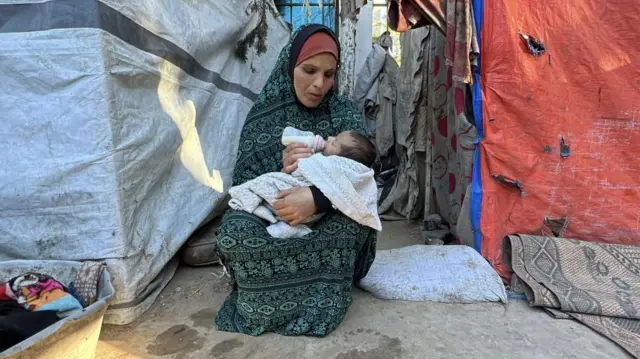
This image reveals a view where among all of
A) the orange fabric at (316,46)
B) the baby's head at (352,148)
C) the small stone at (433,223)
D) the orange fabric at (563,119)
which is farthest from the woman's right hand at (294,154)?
the small stone at (433,223)

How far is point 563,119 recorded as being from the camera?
2.24 meters

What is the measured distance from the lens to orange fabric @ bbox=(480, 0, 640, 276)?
220 cm

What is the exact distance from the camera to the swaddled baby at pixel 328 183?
1692 millimetres

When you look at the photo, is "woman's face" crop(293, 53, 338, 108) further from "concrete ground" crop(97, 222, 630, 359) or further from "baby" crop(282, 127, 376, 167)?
"concrete ground" crop(97, 222, 630, 359)

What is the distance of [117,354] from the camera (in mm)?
1584

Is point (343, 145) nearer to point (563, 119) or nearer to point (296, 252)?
point (296, 252)

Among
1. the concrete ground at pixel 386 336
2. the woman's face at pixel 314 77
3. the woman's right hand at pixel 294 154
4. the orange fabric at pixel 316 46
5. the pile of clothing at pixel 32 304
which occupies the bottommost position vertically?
the concrete ground at pixel 386 336

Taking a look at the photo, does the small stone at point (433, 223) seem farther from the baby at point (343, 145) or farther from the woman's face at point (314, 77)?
the woman's face at point (314, 77)

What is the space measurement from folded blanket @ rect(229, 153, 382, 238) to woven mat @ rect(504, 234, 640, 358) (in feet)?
3.18

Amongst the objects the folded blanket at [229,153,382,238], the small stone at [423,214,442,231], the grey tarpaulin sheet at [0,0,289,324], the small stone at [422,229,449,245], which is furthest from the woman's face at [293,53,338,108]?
the small stone at [423,214,442,231]

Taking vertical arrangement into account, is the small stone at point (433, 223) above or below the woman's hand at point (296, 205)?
below

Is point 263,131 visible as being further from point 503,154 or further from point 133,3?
point 503,154

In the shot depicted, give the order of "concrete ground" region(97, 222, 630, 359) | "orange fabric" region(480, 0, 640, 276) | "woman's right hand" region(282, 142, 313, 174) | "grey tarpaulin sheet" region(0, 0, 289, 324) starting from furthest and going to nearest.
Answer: "orange fabric" region(480, 0, 640, 276), "woman's right hand" region(282, 142, 313, 174), "grey tarpaulin sheet" region(0, 0, 289, 324), "concrete ground" region(97, 222, 630, 359)

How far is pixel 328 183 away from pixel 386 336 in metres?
0.73
